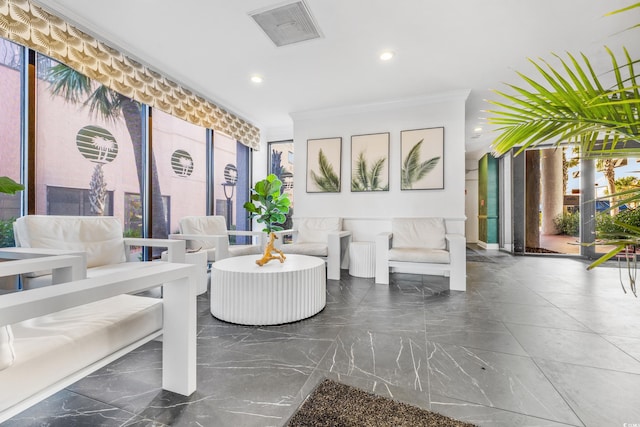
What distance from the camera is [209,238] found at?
123 inches

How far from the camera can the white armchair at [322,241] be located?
367 centimetres

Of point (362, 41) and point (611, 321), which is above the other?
point (362, 41)

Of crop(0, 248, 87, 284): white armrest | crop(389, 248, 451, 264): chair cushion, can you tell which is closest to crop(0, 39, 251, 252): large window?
crop(0, 248, 87, 284): white armrest

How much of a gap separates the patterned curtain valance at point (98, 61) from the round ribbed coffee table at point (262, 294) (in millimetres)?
2223

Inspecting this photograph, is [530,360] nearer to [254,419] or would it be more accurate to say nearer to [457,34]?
[254,419]

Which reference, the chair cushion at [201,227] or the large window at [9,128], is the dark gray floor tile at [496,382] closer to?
the chair cushion at [201,227]

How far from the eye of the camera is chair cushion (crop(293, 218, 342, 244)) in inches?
167

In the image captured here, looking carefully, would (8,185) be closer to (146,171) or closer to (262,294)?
(262,294)

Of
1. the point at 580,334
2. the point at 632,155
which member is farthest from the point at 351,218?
the point at 632,155

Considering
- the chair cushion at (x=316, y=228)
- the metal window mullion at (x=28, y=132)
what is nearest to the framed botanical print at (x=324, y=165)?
the chair cushion at (x=316, y=228)

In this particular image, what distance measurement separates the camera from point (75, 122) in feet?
9.24

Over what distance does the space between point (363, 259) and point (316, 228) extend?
89cm

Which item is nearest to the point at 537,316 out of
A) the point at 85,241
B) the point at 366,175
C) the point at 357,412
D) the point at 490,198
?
the point at 357,412

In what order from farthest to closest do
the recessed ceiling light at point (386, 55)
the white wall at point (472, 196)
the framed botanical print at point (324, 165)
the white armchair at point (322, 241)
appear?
the white wall at point (472, 196)
the framed botanical print at point (324, 165)
the white armchair at point (322, 241)
the recessed ceiling light at point (386, 55)
